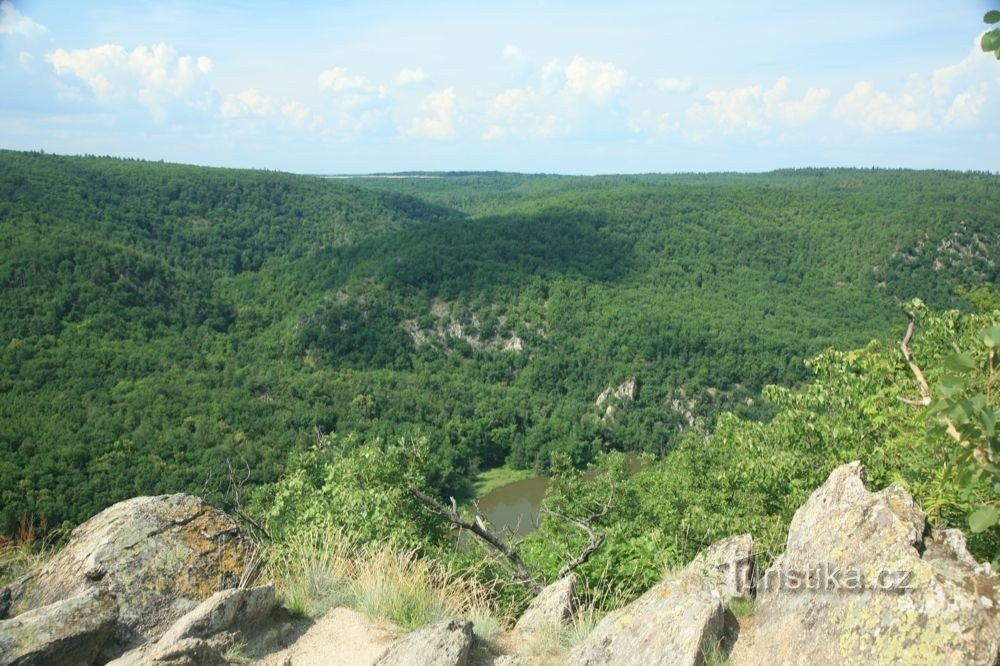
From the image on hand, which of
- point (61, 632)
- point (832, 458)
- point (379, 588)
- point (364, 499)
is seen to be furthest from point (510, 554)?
point (832, 458)

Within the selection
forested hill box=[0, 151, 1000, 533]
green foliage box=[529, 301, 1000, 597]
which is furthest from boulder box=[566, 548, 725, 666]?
forested hill box=[0, 151, 1000, 533]

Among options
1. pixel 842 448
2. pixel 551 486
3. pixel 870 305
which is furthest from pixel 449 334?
pixel 842 448

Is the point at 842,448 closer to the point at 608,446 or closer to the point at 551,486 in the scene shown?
the point at 551,486

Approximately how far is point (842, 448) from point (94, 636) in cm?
896

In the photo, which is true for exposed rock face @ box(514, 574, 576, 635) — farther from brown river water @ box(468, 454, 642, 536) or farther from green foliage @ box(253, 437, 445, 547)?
brown river water @ box(468, 454, 642, 536)

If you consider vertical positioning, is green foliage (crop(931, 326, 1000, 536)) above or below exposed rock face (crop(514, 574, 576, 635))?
above

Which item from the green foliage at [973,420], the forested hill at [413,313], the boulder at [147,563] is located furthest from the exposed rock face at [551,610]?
the forested hill at [413,313]

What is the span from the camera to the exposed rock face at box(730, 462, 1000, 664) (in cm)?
305

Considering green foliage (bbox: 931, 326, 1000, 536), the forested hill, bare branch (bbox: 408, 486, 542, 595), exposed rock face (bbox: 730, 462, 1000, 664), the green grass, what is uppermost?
green foliage (bbox: 931, 326, 1000, 536)

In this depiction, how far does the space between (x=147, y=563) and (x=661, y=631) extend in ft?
12.8

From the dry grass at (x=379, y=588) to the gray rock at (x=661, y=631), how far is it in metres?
0.89

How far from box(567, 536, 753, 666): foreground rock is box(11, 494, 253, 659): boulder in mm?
2982

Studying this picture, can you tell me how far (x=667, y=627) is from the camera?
3967 millimetres

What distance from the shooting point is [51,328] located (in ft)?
212
